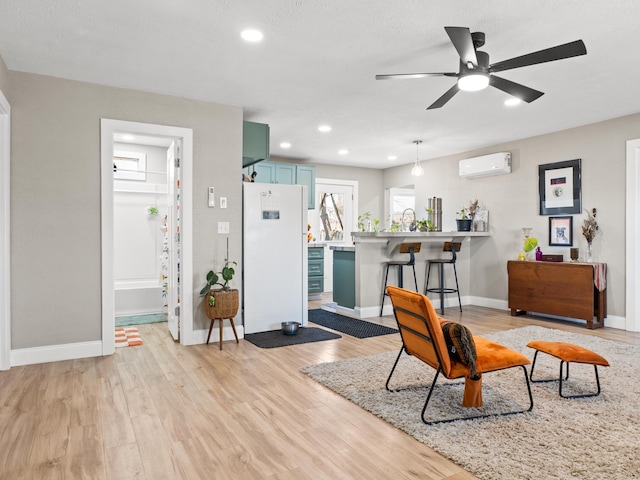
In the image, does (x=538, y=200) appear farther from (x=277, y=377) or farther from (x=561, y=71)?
(x=277, y=377)

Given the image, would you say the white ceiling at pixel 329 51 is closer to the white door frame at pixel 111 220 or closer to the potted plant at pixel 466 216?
the white door frame at pixel 111 220

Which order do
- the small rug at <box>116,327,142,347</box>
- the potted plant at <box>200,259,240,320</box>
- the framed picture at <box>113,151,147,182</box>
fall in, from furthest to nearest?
1. the framed picture at <box>113,151,147,182</box>
2. the small rug at <box>116,327,142,347</box>
3. the potted plant at <box>200,259,240,320</box>

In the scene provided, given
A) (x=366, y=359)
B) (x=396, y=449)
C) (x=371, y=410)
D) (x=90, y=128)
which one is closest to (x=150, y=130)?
(x=90, y=128)

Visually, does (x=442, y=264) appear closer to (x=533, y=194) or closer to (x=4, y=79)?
(x=533, y=194)

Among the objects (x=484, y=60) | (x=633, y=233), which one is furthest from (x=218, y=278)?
(x=633, y=233)

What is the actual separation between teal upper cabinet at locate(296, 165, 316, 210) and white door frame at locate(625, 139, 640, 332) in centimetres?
452

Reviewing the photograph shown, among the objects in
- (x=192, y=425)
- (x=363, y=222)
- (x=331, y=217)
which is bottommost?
(x=192, y=425)

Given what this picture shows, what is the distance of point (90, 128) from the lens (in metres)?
3.83

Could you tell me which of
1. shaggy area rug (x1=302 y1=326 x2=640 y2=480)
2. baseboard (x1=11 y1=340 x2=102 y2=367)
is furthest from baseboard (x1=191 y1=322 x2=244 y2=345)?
shaggy area rug (x1=302 y1=326 x2=640 y2=480)

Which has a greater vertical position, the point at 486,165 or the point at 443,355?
the point at 486,165

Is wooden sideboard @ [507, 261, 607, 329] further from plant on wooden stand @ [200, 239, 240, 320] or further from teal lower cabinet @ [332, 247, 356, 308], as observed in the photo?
plant on wooden stand @ [200, 239, 240, 320]

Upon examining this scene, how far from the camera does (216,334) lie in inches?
174

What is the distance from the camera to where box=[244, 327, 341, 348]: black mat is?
14.0 feet

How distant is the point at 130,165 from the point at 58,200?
2.74m
